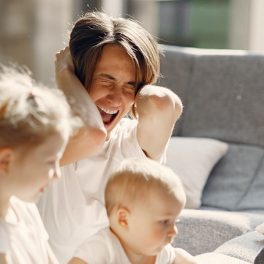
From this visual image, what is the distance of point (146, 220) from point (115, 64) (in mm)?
559

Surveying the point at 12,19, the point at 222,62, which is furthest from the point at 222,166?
the point at 12,19

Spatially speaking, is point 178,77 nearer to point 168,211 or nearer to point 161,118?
point 161,118

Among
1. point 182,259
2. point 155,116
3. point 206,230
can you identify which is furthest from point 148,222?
point 206,230

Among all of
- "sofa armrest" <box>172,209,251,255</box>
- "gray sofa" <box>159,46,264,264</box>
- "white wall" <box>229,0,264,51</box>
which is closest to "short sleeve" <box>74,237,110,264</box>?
"sofa armrest" <box>172,209,251,255</box>

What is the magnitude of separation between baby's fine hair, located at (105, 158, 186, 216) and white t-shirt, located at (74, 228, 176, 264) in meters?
0.07

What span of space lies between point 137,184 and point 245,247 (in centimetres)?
59

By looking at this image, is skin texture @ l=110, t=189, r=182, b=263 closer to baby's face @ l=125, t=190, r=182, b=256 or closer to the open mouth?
baby's face @ l=125, t=190, r=182, b=256

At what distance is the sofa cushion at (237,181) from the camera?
3174mm

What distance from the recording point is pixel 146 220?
1669mm

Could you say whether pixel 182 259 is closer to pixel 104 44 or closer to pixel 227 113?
pixel 104 44

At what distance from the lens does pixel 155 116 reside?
205 cm

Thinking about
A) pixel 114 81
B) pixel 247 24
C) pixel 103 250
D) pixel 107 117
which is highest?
pixel 114 81

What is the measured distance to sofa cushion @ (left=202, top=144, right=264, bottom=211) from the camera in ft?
10.4

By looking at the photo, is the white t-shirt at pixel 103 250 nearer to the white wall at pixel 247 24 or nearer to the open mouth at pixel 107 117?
the open mouth at pixel 107 117
